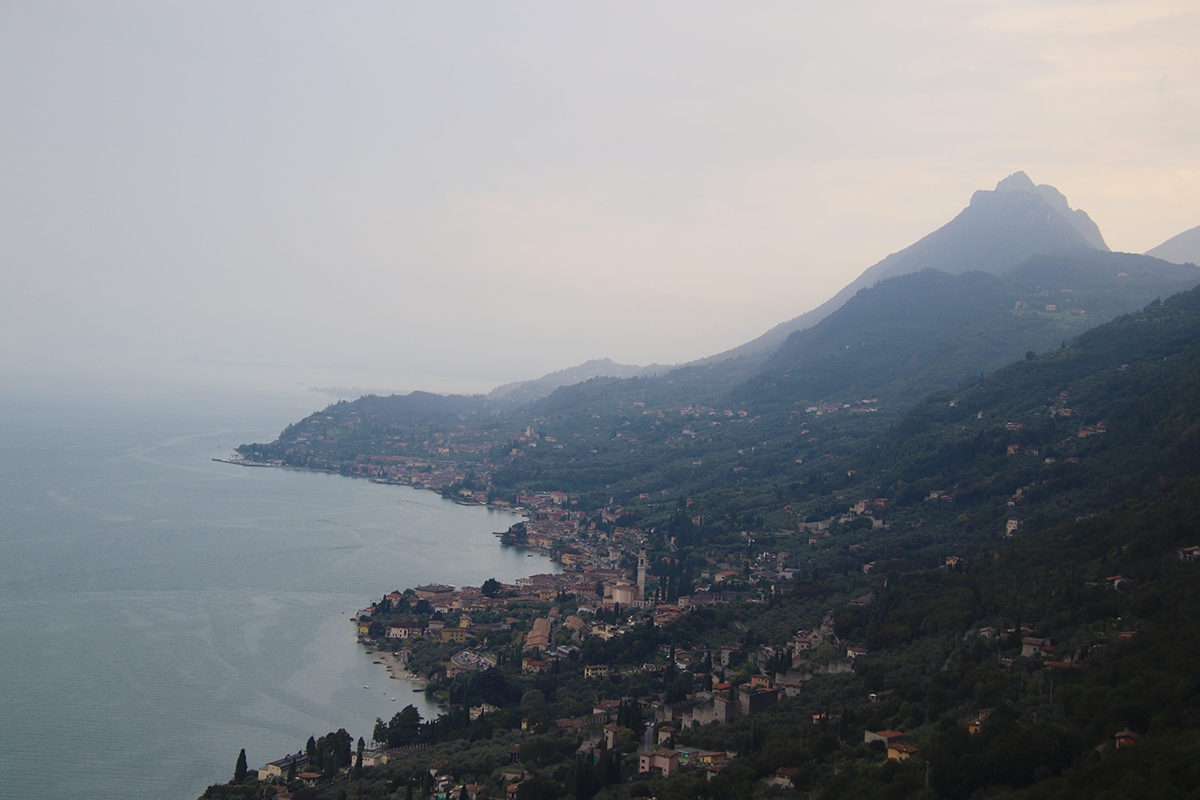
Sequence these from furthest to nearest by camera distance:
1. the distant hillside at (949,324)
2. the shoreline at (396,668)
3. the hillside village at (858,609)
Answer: the distant hillside at (949,324) → the shoreline at (396,668) → the hillside village at (858,609)

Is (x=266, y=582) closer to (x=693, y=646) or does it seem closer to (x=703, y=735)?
(x=693, y=646)

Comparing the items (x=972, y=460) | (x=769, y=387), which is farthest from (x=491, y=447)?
(x=972, y=460)

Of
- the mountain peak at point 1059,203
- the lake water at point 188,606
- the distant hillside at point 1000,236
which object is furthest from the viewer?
the mountain peak at point 1059,203

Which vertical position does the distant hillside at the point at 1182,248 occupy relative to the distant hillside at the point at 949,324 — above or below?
above

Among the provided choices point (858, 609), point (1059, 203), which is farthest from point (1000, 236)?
point (858, 609)

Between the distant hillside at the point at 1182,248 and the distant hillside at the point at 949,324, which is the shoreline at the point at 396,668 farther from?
the distant hillside at the point at 1182,248

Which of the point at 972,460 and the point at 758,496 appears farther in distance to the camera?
the point at 758,496

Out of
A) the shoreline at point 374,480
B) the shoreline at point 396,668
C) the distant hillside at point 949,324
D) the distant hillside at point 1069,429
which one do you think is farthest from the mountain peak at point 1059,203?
the shoreline at point 396,668

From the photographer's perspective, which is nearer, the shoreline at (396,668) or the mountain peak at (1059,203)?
the shoreline at (396,668)
